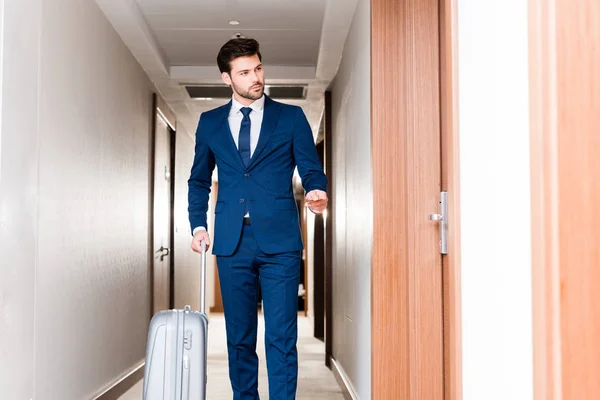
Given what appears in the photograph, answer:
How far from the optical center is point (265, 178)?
255 centimetres

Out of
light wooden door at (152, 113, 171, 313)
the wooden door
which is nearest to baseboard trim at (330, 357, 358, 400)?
light wooden door at (152, 113, 171, 313)

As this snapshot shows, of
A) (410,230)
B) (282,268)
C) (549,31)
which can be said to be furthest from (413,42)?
(549,31)

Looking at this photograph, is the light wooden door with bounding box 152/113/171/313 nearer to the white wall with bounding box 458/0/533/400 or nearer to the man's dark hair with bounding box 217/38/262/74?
the man's dark hair with bounding box 217/38/262/74

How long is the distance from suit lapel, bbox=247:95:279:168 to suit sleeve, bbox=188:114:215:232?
0.77ft

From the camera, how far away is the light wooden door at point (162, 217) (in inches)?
212

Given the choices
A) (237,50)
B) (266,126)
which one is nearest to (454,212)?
(266,126)

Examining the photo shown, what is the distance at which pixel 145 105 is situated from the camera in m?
4.99

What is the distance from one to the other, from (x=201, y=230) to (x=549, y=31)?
1.81 m

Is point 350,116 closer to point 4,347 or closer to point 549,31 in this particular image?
point 4,347

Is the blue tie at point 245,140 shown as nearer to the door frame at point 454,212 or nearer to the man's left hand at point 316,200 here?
the man's left hand at point 316,200

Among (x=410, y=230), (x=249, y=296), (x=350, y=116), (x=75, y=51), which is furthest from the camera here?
(x=350, y=116)

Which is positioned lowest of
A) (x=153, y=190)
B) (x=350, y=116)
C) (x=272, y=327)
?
(x=272, y=327)

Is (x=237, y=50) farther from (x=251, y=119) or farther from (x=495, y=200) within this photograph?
(x=495, y=200)

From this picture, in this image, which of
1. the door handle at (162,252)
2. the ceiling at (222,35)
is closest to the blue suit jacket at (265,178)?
the ceiling at (222,35)
